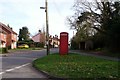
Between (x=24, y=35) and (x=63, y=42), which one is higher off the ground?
(x=24, y=35)

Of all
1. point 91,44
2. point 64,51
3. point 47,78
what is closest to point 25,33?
point 91,44

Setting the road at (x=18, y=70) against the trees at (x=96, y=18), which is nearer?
the road at (x=18, y=70)

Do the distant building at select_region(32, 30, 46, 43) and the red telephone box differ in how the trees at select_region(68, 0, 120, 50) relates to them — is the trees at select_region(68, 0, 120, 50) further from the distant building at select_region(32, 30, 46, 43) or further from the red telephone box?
the distant building at select_region(32, 30, 46, 43)

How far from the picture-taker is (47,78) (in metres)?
14.3

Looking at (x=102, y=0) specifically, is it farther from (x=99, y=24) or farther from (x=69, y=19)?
(x=69, y=19)

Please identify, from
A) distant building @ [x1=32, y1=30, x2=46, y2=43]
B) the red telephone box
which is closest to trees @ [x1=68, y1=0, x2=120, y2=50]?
the red telephone box

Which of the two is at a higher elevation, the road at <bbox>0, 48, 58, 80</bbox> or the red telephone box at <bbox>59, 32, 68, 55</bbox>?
the red telephone box at <bbox>59, 32, 68, 55</bbox>

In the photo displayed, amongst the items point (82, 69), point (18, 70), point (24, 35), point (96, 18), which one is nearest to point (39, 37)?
point (24, 35)

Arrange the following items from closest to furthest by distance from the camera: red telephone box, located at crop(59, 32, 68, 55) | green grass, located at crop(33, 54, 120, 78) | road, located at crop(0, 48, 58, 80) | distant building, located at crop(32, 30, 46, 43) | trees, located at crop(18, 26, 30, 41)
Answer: green grass, located at crop(33, 54, 120, 78) → road, located at crop(0, 48, 58, 80) → red telephone box, located at crop(59, 32, 68, 55) → distant building, located at crop(32, 30, 46, 43) → trees, located at crop(18, 26, 30, 41)

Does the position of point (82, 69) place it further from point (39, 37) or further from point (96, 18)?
point (39, 37)

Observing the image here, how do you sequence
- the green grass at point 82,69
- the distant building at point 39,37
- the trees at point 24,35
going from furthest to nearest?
the trees at point 24,35
the distant building at point 39,37
the green grass at point 82,69

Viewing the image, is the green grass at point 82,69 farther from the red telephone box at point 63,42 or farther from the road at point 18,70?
the red telephone box at point 63,42

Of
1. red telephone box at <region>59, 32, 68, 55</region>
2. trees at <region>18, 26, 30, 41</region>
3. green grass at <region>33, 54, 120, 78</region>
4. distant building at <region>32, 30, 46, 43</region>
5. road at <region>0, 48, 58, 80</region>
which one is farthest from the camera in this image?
trees at <region>18, 26, 30, 41</region>

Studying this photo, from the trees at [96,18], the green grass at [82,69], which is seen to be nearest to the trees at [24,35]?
the trees at [96,18]
